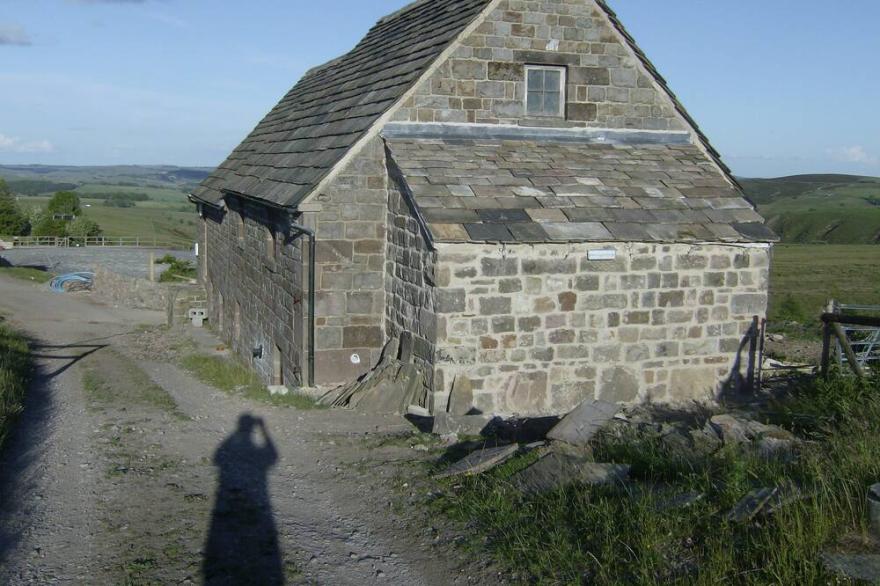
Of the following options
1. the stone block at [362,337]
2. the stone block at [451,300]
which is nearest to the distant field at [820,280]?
the stone block at [362,337]

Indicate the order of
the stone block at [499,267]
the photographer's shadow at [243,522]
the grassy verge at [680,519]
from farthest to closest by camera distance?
the stone block at [499,267] → the photographer's shadow at [243,522] → the grassy verge at [680,519]

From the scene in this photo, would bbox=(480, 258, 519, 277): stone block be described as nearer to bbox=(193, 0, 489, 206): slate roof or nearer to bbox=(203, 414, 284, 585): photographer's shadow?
bbox=(193, 0, 489, 206): slate roof

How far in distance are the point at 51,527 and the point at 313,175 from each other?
6847mm

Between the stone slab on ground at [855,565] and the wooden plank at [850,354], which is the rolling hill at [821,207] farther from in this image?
the stone slab on ground at [855,565]

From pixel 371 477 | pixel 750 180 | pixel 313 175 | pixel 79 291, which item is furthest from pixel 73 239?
pixel 750 180

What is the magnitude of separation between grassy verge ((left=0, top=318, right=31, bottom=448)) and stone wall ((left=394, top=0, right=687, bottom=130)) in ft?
21.4

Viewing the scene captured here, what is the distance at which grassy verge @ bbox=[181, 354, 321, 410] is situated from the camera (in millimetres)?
11609

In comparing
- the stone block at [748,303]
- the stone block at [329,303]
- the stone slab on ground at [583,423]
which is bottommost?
the stone slab on ground at [583,423]

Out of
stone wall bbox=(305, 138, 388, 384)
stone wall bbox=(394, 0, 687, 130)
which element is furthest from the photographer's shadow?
stone wall bbox=(394, 0, 687, 130)

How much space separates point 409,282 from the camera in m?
11.4

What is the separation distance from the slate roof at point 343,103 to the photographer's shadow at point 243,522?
164 inches

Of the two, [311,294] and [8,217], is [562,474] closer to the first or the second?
[311,294]

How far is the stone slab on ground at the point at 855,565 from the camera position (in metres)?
4.52

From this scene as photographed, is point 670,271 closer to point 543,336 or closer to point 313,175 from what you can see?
point 543,336
